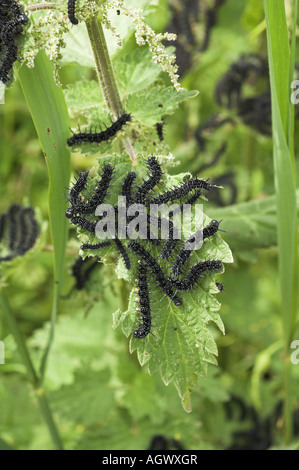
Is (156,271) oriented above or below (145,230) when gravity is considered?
below

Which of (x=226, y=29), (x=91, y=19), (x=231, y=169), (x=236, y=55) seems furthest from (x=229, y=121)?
(x=91, y=19)

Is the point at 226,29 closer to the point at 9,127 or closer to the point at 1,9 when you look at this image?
the point at 9,127

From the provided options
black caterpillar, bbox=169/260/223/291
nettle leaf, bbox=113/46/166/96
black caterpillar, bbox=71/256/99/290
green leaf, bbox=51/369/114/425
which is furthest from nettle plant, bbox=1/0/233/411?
green leaf, bbox=51/369/114/425

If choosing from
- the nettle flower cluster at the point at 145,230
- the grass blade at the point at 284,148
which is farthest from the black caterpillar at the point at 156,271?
the grass blade at the point at 284,148

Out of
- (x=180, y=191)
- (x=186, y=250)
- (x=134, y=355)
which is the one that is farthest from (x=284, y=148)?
(x=134, y=355)

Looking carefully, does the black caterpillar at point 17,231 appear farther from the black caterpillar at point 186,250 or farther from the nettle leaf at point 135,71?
the black caterpillar at point 186,250

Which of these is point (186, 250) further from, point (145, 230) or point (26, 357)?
point (26, 357)
